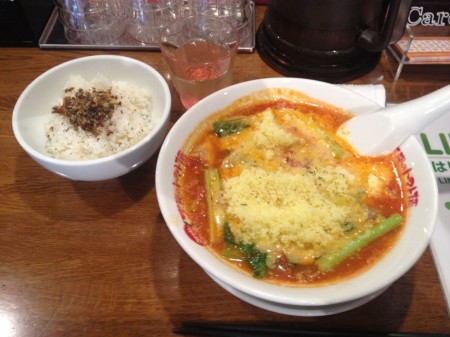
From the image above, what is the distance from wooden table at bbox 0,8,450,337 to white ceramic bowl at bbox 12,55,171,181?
136mm

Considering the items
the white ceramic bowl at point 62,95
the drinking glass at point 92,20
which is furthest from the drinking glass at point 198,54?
the drinking glass at point 92,20

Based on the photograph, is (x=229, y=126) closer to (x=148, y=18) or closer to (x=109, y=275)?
(x=109, y=275)

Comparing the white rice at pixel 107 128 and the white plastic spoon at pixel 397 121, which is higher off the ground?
the white plastic spoon at pixel 397 121

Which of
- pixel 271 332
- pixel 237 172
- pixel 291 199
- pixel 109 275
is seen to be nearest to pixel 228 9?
pixel 237 172

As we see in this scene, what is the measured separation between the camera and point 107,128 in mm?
1358

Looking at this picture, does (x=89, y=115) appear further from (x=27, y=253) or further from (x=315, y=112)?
(x=315, y=112)

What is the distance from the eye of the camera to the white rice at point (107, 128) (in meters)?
1.31

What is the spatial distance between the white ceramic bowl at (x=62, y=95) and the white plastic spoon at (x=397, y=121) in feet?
2.15

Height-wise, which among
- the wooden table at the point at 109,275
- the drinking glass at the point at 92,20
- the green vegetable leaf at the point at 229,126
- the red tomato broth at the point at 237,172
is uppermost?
the drinking glass at the point at 92,20

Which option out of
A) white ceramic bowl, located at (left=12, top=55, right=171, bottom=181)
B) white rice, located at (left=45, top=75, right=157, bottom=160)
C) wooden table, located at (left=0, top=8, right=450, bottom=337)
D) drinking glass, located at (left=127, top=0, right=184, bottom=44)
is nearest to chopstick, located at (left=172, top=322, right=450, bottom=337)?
wooden table, located at (left=0, top=8, right=450, bottom=337)

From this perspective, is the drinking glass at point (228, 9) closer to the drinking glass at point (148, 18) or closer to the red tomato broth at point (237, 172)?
the drinking glass at point (148, 18)

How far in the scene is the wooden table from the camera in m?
1.05

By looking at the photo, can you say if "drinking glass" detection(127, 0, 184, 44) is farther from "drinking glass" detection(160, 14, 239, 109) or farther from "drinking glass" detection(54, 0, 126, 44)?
"drinking glass" detection(160, 14, 239, 109)

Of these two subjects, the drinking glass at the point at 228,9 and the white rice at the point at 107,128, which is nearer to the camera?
the white rice at the point at 107,128
